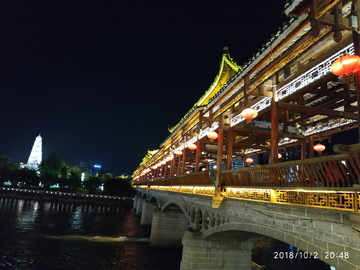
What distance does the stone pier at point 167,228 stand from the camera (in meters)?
24.7

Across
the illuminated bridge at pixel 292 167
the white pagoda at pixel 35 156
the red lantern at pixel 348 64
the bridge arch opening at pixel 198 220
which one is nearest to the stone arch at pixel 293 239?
the illuminated bridge at pixel 292 167

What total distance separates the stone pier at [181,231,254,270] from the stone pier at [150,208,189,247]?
1244 centimetres

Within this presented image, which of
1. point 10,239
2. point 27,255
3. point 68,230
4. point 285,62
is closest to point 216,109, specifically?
point 285,62

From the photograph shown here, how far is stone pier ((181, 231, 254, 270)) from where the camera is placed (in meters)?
12.5

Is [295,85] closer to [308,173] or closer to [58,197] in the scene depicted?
[308,173]

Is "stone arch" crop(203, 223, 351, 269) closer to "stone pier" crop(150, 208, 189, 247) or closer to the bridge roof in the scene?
the bridge roof

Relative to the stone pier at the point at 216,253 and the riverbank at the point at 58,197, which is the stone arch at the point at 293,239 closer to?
the stone pier at the point at 216,253

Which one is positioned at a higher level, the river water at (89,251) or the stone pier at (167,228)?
the stone pier at (167,228)

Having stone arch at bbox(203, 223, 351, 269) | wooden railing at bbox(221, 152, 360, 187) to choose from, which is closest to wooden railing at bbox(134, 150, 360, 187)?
wooden railing at bbox(221, 152, 360, 187)

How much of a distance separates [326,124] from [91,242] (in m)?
23.9

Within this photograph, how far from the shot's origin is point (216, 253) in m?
12.6

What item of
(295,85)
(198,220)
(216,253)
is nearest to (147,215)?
(198,220)

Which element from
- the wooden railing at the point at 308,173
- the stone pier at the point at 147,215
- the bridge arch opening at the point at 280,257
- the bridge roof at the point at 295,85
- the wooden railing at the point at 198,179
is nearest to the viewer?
the wooden railing at the point at 308,173

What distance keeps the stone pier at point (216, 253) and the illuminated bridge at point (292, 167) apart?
1.8 inches
